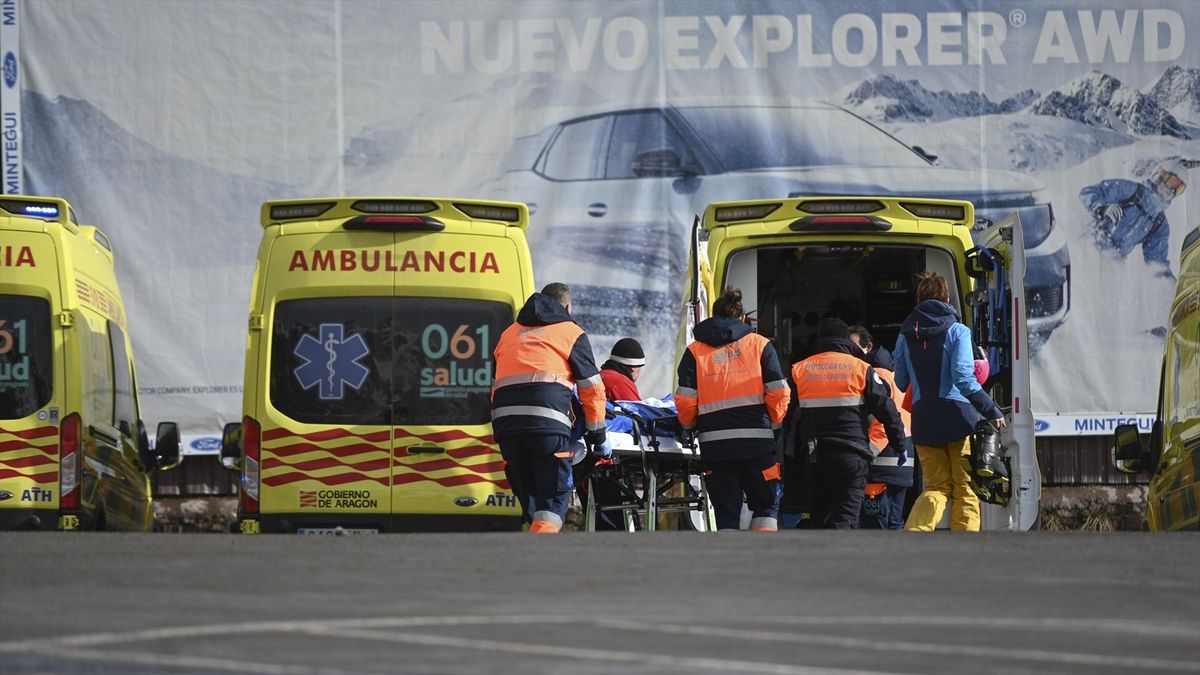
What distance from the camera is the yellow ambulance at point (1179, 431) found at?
825cm

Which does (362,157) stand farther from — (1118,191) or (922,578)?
(922,578)

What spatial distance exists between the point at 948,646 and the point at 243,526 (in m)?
5.21

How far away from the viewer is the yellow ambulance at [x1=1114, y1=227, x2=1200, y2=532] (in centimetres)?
825

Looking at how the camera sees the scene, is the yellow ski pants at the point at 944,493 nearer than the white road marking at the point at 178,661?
No

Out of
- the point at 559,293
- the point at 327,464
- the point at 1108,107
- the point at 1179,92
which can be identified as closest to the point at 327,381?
the point at 327,464

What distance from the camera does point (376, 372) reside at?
376 inches

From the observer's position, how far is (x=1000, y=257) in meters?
10.0

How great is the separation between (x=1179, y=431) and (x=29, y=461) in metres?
5.26

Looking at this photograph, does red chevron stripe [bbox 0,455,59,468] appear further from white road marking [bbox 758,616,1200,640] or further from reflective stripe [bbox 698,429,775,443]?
white road marking [bbox 758,616,1200,640]

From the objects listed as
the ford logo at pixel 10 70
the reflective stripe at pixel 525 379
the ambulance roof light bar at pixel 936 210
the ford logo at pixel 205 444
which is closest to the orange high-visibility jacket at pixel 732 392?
the reflective stripe at pixel 525 379

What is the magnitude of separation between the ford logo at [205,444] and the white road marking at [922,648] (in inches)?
363

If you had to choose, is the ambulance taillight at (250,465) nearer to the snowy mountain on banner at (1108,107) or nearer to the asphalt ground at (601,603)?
the asphalt ground at (601,603)

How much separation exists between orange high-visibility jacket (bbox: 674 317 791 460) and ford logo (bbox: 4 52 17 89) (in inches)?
267

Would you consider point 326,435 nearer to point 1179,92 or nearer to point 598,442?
point 598,442
